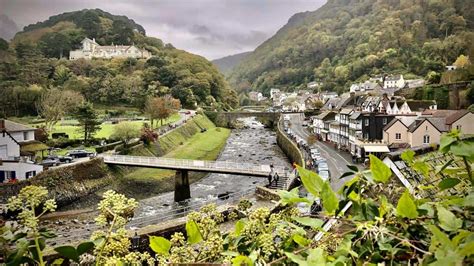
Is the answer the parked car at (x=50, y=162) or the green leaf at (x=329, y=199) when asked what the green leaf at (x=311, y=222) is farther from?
the parked car at (x=50, y=162)

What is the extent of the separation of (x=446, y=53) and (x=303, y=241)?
49519mm

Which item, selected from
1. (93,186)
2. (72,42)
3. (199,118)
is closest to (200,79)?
(199,118)

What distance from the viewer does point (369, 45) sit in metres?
61.5

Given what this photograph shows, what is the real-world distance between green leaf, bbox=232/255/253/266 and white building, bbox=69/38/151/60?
45.8m

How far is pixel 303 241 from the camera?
78cm

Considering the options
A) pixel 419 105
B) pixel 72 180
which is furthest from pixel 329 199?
pixel 419 105

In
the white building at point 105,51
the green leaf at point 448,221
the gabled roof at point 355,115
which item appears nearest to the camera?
the green leaf at point 448,221

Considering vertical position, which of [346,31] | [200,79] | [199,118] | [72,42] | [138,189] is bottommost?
[138,189]

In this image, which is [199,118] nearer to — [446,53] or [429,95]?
[429,95]

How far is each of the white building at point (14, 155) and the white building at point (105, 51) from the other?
1258 inches

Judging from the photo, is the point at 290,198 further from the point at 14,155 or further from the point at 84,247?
the point at 14,155

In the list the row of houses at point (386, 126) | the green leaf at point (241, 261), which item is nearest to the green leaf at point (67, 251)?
the green leaf at point (241, 261)

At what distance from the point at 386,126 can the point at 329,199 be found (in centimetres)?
1758

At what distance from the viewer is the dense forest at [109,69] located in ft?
96.1
